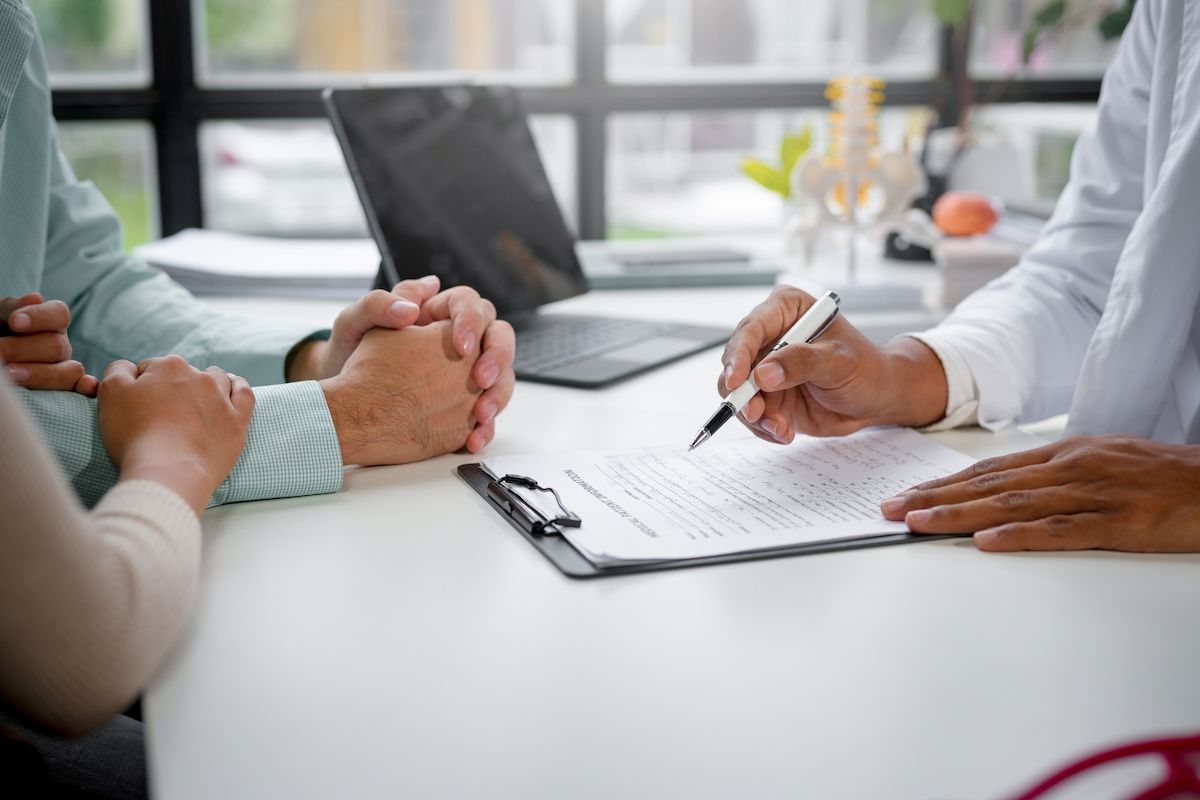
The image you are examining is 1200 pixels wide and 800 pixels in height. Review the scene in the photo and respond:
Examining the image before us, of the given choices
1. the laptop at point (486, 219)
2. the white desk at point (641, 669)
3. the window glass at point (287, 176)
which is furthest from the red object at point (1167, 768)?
the window glass at point (287, 176)

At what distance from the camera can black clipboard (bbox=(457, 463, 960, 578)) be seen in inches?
29.2

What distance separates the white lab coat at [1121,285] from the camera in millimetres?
1029

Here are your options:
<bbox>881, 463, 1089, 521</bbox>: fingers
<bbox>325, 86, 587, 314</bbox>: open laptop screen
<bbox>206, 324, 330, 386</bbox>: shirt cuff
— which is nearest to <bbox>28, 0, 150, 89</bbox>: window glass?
<bbox>325, 86, 587, 314</bbox>: open laptop screen

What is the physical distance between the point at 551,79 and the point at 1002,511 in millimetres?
1859

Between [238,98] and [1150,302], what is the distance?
1851mm

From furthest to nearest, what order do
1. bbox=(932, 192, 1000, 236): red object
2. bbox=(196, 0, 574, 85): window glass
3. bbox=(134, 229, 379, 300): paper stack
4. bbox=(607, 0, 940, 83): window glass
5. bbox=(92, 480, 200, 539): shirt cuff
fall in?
bbox=(607, 0, 940, 83): window glass < bbox=(196, 0, 574, 85): window glass < bbox=(932, 192, 1000, 236): red object < bbox=(134, 229, 379, 300): paper stack < bbox=(92, 480, 200, 539): shirt cuff

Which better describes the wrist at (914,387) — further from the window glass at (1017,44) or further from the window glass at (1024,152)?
the window glass at (1017,44)

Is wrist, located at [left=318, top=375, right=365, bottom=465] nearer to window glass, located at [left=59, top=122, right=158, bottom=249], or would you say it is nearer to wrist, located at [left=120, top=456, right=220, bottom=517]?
wrist, located at [left=120, top=456, right=220, bottom=517]

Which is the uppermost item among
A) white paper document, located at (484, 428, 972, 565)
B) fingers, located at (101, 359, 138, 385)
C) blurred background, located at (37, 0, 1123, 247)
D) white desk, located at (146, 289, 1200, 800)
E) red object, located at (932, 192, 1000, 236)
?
blurred background, located at (37, 0, 1123, 247)

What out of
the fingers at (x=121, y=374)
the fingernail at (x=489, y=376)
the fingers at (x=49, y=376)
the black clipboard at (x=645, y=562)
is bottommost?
the black clipboard at (x=645, y=562)

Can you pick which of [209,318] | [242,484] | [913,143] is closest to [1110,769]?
[242,484]

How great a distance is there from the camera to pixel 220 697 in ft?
1.95

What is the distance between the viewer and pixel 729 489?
891 mm

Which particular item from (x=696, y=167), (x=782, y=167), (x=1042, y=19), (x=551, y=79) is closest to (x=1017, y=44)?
(x=1042, y=19)
